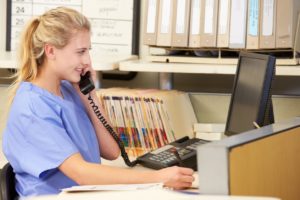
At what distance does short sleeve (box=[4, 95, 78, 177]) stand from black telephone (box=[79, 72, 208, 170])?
32 centimetres

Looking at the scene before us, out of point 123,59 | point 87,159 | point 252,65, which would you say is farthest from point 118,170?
point 123,59

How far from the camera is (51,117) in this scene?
158cm

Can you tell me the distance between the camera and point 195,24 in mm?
2240

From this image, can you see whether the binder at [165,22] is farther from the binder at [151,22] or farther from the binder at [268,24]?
the binder at [268,24]

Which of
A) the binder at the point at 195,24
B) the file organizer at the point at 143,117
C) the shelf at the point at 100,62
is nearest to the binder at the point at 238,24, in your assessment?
the binder at the point at 195,24

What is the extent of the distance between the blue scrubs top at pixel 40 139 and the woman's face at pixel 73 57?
0.08m

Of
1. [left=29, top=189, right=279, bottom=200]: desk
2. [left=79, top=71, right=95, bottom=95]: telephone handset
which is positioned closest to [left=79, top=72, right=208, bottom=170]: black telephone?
[left=79, top=71, right=95, bottom=95]: telephone handset

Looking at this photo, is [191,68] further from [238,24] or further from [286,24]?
[286,24]

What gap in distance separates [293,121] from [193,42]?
120cm

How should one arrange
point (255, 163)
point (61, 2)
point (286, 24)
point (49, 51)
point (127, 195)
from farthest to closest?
point (61, 2), point (286, 24), point (49, 51), point (127, 195), point (255, 163)

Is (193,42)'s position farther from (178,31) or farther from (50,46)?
(50,46)

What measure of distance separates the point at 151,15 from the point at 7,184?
1.03 meters

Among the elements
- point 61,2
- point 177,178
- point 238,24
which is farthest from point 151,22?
point 177,178

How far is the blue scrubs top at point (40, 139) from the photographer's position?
153cm
